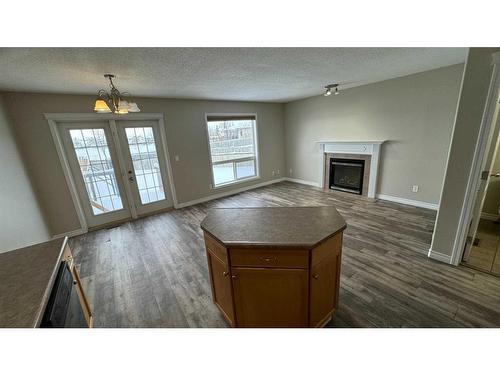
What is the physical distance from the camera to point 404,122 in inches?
140

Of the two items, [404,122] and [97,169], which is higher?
[404,122]

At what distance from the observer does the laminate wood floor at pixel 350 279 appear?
162cm

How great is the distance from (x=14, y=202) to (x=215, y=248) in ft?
9.31

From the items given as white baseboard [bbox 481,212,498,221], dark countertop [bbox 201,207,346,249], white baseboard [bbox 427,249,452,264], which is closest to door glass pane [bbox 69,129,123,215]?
dark countertop [bbox 201,207,346,249]

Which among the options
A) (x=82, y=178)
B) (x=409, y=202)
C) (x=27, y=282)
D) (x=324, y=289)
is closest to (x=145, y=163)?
(x=82, y=178)

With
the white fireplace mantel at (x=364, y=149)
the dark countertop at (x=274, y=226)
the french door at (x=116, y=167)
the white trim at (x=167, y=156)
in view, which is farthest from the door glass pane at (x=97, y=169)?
the white fireplace mantel at (x=364, y=149)

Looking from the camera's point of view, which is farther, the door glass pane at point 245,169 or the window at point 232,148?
the door glass pane at point 245,169

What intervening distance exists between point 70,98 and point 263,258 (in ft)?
13.1

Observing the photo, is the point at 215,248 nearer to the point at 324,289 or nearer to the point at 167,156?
the point at 324,289

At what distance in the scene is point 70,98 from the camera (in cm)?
310

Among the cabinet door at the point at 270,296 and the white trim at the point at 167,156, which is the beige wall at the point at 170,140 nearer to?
the white trim at the point at 167,156

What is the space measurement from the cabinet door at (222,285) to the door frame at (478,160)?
2463mm

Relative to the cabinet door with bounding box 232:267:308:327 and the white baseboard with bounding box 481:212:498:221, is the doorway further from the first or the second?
the cabinet door with bounding box 232:267:308:327
